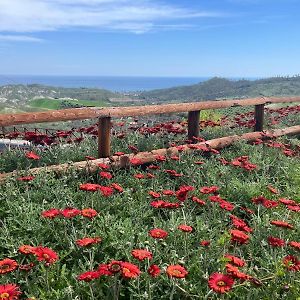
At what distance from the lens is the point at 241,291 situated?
358cm

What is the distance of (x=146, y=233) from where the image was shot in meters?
4.33

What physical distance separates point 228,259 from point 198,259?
2.41ft

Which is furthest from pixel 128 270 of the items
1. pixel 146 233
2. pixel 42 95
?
pixel 42 95

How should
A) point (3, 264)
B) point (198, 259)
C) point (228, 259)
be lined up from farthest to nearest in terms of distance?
point (198, 259), point (228, 259), point (3, 264)

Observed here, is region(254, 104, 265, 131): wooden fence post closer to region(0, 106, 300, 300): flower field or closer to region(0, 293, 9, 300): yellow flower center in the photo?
region(0, 106, 300, 300): flower field

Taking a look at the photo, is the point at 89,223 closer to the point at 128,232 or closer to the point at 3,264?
the point at 128,232

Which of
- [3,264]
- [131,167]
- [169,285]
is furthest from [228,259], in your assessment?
[131,167]

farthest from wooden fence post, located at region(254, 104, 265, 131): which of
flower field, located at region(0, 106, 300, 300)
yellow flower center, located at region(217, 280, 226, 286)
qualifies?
yellow flower center, located at region(217, 280, 226, 286)

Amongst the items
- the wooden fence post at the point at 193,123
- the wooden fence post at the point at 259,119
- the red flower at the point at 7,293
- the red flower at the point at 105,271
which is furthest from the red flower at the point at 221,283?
the wooden fence post at the point at 259,119

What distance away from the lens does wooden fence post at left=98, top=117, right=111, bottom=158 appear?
6570 mm

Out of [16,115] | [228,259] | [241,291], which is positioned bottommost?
[241,291]

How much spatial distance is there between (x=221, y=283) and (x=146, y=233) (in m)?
1.57

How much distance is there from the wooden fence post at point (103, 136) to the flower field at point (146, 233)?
1.13 feet

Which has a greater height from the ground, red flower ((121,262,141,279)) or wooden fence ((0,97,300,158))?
wooden fence ((0,97,300,158))
